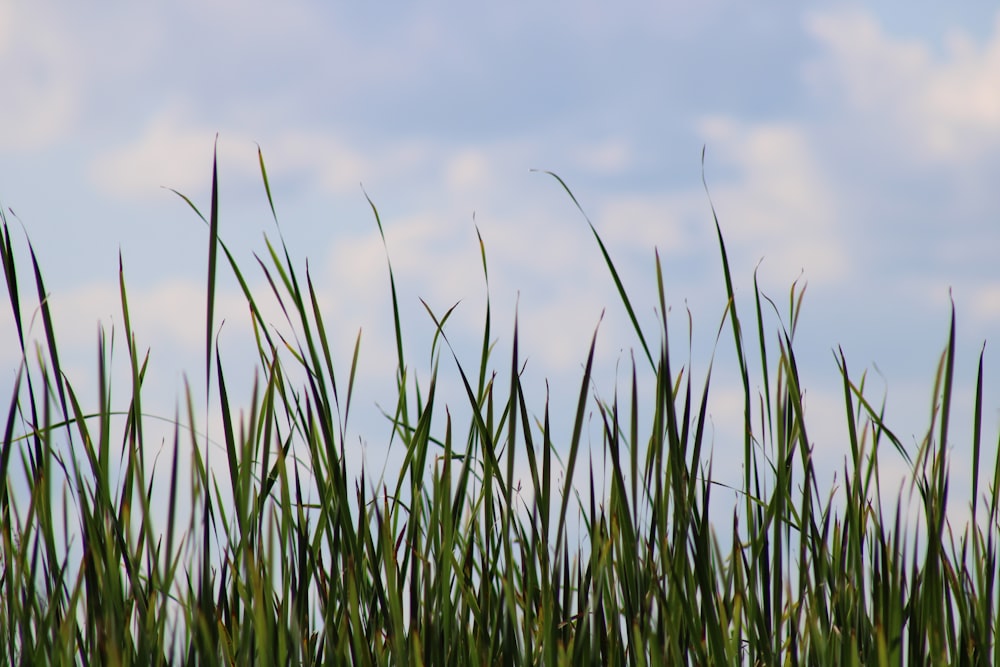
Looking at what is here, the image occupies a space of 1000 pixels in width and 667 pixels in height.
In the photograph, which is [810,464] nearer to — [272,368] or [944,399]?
[944,399]

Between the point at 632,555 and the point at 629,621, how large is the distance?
4.7 inches

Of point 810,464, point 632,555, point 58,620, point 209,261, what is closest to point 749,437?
point 810,464

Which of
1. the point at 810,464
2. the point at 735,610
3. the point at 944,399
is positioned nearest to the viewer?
the point at 944,399

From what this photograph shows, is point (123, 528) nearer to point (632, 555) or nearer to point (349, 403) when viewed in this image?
point (349, 403)

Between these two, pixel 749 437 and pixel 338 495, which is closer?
pixel 338 495

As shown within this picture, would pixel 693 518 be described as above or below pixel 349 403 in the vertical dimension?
below

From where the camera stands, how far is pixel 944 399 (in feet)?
4.25

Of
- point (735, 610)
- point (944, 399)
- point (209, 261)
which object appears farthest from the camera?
point (735, 610)

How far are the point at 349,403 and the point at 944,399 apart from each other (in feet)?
2.81

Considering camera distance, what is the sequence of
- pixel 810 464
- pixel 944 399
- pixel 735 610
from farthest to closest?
pixel 735 610
pixel 810 464
pixel 944 399

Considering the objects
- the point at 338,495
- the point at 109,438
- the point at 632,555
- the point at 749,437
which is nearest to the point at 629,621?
the point at 632,555

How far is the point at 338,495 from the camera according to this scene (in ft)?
4.39

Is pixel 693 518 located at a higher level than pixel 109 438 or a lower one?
lower

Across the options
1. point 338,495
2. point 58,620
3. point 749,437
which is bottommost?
point 58,620
